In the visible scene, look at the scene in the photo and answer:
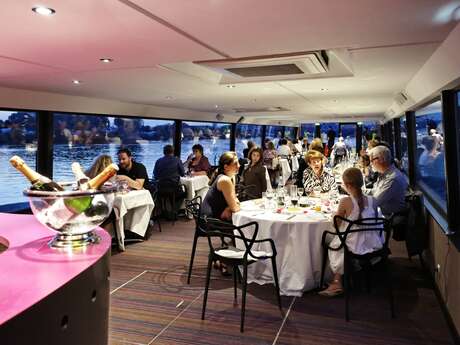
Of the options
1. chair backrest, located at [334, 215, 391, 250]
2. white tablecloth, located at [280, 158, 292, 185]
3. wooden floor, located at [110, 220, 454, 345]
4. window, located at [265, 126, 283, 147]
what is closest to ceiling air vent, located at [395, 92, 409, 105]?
wooden floor, located at [110, 220, 454, 345]

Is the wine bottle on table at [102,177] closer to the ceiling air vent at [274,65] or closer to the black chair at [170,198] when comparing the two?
the ceiling air vent at [274,65]

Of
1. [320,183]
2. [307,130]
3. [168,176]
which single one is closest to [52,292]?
[320,183]

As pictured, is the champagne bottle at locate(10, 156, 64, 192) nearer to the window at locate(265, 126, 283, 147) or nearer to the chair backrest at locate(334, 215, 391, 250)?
the chair backrest at locate(334, 215, 391, 250)

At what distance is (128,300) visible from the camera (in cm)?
376

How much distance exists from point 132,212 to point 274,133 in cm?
1340

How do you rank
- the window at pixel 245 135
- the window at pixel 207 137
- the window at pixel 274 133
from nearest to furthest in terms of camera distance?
the window at pixel 207 137, the window at pixel 245 135, the window at pixel 274 133

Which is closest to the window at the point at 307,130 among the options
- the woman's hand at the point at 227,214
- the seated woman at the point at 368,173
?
the seated woman at the point at 368,173

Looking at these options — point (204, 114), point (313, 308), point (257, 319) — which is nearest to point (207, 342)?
point (257, 319)

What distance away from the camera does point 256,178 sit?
5906 mm

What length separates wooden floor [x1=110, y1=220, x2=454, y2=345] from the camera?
3061 mm

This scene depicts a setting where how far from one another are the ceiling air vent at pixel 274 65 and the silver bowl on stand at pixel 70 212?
2280 millimetres

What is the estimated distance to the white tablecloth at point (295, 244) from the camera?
383 cm

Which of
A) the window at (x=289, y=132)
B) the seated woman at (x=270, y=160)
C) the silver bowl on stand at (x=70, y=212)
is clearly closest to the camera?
the silver bowl on stand at (x=70, y=212)

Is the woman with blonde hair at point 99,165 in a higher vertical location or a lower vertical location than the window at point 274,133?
lower
